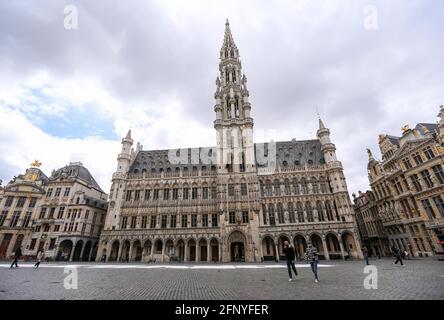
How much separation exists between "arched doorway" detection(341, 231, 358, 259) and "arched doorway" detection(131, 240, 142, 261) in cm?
3703

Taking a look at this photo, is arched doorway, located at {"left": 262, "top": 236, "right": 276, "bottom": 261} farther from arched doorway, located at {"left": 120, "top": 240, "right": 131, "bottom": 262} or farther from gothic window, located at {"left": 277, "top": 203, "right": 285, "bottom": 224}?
arched doorway, located at {"left": 120, "top": 240, "right": 131, "bottom": 262}

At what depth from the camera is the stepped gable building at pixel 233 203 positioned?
35938 millimetres

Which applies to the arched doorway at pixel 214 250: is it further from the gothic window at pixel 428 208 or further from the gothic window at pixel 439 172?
the gothic window at pixel 439 172

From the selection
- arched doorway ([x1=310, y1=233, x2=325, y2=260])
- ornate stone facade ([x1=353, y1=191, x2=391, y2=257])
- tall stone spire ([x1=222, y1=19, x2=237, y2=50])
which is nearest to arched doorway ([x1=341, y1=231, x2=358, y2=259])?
arched doorway ([x1=310, y1=233, x2=325, y2=260])

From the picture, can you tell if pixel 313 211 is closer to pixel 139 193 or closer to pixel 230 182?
pixel 230 182

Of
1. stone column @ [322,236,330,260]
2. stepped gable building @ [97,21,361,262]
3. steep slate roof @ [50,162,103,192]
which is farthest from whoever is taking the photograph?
steep slate roof @ [50,162,103,192]

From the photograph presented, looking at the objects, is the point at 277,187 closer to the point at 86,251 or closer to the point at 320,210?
the point at 320,210

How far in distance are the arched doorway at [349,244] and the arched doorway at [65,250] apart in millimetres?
50966

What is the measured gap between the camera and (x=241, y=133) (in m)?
45.2

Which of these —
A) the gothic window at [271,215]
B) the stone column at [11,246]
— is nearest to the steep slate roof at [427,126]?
the gothic window at [271,215]

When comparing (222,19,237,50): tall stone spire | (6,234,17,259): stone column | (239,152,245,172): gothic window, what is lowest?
(6,234,17,259): stone column

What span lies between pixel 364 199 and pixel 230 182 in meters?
32.4

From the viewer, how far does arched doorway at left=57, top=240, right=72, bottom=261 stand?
3819 cm

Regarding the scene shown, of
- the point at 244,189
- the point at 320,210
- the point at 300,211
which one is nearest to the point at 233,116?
the point at 244,189
